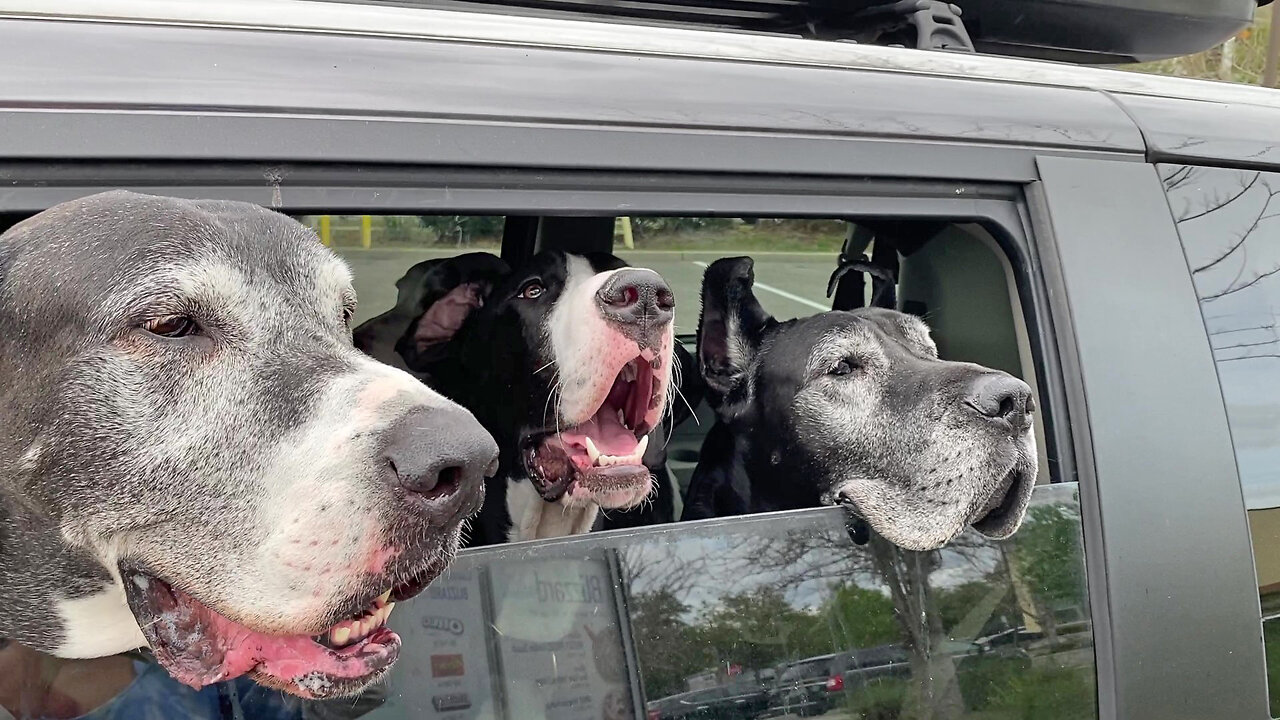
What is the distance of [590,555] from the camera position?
1.65 metres

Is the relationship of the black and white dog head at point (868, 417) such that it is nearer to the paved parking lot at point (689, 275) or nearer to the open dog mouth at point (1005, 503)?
the open dog mouth at point (1005, 503)

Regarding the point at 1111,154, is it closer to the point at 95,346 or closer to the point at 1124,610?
the point at 1124,610

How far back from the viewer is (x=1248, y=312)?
84.7 inches

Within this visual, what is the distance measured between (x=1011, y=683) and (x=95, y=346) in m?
1.61

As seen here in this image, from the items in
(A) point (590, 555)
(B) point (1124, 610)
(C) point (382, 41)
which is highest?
(C) point (382, 41)

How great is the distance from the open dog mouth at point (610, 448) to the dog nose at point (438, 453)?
1.04 meters

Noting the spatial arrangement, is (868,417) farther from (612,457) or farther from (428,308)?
(428,308)

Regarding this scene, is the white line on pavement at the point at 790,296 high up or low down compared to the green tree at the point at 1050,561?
up

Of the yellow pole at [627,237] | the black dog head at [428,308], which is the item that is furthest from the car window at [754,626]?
the yellow pole at [627,237]

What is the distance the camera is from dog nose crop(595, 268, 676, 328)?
2439 mm

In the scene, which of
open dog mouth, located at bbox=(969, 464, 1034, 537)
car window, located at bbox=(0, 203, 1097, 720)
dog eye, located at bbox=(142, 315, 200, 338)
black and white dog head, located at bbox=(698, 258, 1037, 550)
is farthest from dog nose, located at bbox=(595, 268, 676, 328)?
dog eye, located at bbox=(142, 315, 200, 338)

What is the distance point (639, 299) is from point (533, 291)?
1.96 feet

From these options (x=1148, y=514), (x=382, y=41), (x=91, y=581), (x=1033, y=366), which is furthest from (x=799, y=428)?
(x=91, y=581)

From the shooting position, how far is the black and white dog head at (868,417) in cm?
220
